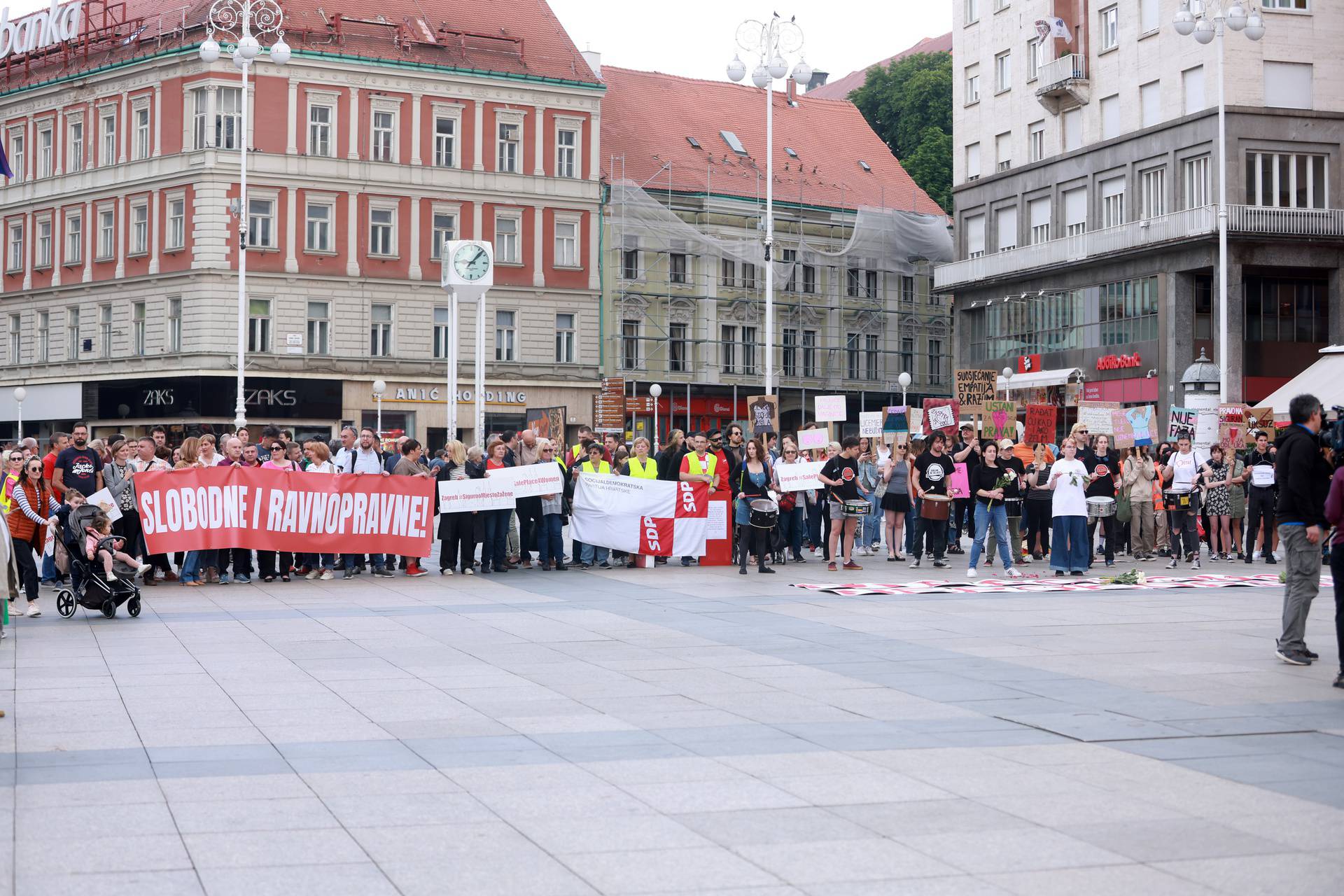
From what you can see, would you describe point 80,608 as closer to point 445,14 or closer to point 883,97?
point 445,14

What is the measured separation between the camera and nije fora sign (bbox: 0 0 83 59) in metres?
59.2

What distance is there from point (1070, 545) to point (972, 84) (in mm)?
45174

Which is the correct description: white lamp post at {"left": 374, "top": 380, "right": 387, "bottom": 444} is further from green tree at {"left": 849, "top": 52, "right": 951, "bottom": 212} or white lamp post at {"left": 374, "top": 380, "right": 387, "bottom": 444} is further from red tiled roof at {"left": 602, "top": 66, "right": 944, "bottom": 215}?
green tree at {"left": 849, "top": 52, "right": 951, "bottom": 212}

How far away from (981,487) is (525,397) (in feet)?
128

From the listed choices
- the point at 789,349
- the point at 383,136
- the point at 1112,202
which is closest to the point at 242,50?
the point at 383,136

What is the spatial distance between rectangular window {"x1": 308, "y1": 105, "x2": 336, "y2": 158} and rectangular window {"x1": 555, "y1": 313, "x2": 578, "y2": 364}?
1062 cm

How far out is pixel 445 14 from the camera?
198 feet

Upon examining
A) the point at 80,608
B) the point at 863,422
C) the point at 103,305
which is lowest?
the point at 80,608

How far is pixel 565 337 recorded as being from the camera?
202ft

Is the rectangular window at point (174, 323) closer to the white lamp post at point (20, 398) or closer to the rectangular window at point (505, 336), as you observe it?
the white lamp post at point (20, 398)

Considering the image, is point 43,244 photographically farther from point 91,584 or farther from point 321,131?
point 91,584

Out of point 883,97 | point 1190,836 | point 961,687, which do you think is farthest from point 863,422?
point 883,97

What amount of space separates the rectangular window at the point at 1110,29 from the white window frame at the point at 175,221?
32.4m

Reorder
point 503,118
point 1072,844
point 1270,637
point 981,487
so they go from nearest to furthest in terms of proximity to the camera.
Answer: point 1072,844, point 1270,637, point 981,487, point 503,118
